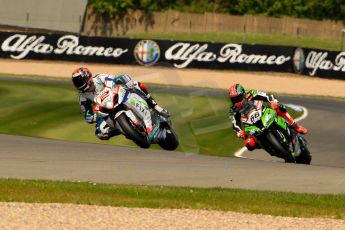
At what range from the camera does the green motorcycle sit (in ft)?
68.5

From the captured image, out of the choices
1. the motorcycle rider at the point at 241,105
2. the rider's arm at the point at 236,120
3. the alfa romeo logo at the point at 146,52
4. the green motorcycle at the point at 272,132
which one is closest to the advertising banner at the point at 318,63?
the alfa romeo logo at the point at 146,52

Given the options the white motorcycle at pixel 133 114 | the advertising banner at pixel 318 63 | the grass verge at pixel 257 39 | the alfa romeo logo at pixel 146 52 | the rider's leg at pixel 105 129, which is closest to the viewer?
the white motorcycle at pixel 133 114

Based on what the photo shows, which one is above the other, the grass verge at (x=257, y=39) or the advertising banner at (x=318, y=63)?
the advertising banner at (x=318, y=63)

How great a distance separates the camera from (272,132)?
832 inches

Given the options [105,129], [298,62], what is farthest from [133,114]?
[298,62]

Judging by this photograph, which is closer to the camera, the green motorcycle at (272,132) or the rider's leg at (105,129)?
the green motorcycle at (272,132)

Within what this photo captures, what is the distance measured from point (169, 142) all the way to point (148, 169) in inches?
206

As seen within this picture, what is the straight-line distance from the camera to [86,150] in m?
19.0

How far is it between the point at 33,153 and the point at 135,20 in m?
53.3

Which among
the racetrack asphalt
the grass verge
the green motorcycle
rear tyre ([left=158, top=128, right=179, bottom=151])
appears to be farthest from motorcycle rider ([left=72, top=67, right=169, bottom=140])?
the grass verge

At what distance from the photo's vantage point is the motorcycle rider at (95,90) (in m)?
20.7

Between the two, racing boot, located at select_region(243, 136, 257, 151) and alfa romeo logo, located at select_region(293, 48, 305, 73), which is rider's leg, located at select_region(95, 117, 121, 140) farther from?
alfa romeo logo, located at select_region(293, 48, 305, 73)

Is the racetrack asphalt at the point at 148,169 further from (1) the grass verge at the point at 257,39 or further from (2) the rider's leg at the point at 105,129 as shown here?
(1) the grass verge at the point at 257,39

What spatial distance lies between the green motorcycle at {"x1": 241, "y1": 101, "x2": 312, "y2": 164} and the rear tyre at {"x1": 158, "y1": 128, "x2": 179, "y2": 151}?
1.71 m
